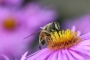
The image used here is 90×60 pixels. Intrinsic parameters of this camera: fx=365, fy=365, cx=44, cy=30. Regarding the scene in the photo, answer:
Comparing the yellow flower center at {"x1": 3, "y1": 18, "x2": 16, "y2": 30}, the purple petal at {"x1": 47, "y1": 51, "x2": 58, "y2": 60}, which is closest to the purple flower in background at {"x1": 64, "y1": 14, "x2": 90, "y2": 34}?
the yellow flower center at {"x1": 3, "y1": 18, "x2": 16, "y2": 30}

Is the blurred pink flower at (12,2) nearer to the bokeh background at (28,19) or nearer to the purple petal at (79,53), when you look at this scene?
the bokeh background at (28,19)

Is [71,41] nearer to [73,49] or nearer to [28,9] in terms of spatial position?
[73,49]

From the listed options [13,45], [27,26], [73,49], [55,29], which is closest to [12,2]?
[27,26]


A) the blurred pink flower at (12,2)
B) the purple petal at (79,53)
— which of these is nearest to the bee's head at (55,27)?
the purple petal at (79,53)

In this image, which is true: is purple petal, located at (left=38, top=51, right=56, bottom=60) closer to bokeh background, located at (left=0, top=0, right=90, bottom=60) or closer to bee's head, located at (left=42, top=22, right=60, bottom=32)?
bee's head, located at (left=42, top=22, right=60, bottom=32)

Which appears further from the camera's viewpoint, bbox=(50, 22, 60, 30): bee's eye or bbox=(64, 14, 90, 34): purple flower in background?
bbox=(64, 14, 90, 34): purple flower in background

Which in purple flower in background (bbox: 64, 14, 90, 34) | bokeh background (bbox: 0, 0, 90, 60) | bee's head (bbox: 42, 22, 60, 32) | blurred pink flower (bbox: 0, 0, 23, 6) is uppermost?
blurred pink flower (bbox: 0, 0, 23, 6)

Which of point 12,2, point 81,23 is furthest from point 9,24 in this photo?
point 81,23
